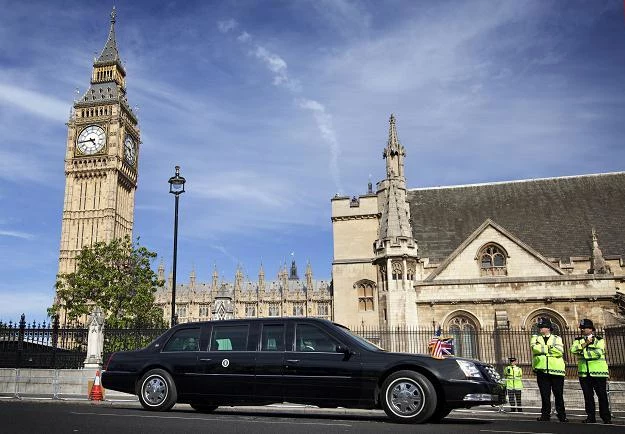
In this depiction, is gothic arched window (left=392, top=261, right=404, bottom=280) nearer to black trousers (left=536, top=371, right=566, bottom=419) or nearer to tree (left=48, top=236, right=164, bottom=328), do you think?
black trousers (left=536, top=371, right=566, bottom=419)

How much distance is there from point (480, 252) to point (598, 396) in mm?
16982

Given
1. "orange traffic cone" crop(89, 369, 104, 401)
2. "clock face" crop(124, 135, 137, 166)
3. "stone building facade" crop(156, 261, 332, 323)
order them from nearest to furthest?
1. "orange traffic cone" crop(89, 369, 104, 401)
2. "clock face" crop(124, 135, 137, 166)
3. "stone building facade" crop(156, 261, 332, 323)

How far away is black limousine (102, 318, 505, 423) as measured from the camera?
767 centimetres

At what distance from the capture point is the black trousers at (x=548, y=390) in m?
9.52

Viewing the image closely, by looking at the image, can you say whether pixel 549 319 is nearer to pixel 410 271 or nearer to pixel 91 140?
pixel 410 271

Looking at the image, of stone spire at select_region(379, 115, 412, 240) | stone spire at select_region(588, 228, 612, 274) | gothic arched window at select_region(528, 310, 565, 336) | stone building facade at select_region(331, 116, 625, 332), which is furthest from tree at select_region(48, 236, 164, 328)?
stone spire at select_region(588, 228, 612, 274)

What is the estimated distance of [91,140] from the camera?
297 feet

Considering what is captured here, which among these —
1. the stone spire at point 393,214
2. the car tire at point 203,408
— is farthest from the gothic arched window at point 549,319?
the car tire at point 203,408

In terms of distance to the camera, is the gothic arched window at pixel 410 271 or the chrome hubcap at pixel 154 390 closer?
the chrome hubcap at pixel 154 390

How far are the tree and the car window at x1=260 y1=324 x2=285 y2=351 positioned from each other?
89.2 ft

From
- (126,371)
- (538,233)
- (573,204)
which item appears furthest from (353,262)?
(126,371)

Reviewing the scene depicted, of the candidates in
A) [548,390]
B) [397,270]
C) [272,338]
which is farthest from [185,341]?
[397,270]

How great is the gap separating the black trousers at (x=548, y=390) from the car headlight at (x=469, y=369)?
2.56 metres

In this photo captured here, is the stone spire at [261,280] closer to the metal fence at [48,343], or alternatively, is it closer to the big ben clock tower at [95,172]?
the big ben clock tower at [95,172]
